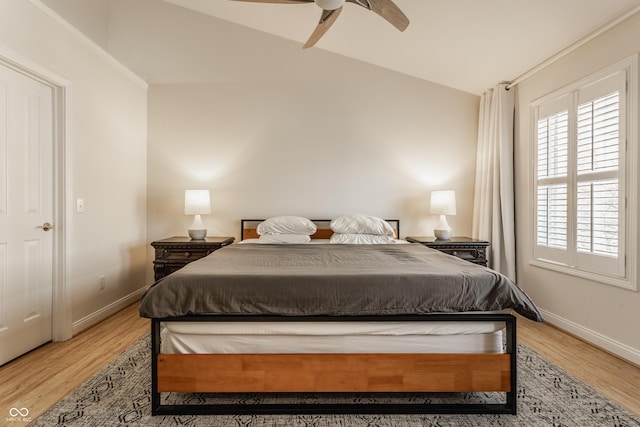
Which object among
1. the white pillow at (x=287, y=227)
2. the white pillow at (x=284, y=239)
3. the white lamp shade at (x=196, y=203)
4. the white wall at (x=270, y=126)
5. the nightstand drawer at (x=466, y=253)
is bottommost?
the nightstand drawer at (x=466, y=253)

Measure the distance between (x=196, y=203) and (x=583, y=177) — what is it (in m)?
3.62

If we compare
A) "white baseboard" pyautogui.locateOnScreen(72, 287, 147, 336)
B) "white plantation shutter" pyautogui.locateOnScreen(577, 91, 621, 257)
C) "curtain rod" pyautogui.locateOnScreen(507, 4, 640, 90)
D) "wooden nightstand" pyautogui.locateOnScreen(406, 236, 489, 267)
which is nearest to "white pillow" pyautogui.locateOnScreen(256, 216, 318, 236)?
"wooden nightstand" pyautogui.locateOnScreen(406, 236, 489, 267)

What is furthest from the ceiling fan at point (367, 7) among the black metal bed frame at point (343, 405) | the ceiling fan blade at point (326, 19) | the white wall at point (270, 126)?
the black metal bed frame at point (343, 405)

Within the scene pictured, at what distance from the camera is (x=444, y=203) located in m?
3.64

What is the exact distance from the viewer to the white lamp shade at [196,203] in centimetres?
359

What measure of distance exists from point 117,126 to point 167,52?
1.20m

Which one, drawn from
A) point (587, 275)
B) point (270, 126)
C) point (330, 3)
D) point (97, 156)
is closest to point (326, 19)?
point (330, 3)

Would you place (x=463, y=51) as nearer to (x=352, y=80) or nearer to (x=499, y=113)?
(x=499, y=113)

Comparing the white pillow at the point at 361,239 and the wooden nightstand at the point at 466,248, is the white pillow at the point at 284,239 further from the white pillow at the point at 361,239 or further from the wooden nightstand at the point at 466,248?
the wooden nightstand at the point at 466,248

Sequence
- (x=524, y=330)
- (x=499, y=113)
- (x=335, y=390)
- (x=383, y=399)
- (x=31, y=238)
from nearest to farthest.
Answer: (x=335, y=390) < (x=383, y=399) < (x=31, y=238) < (x=524, y=330) < (x=499, y=113)

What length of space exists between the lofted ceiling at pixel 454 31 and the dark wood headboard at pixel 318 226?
1.82 m

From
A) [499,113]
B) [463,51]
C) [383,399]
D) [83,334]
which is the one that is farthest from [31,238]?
[499,113]

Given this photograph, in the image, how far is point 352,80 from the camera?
13.1 feet

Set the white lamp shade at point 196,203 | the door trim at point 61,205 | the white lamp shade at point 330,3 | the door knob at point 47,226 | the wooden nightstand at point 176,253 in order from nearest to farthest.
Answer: the white lamp shade at point 330,3 < the door knob at point 47,226 < the door trim at point 61,205 < the wooden nightstand at point 176,253 < the white lamp shade at point 196,203
